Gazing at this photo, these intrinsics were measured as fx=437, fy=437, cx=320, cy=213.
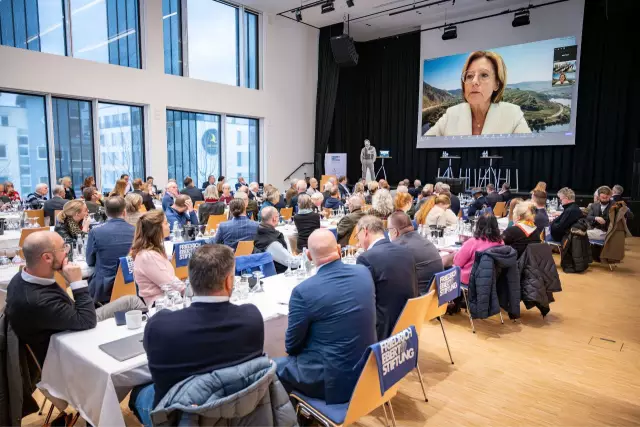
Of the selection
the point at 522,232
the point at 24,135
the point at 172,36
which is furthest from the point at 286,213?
the point at 172,36

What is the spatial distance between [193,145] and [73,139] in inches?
131

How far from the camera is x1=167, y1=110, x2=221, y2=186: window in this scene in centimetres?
1248

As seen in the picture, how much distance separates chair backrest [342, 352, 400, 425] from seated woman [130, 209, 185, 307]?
1.60 metres

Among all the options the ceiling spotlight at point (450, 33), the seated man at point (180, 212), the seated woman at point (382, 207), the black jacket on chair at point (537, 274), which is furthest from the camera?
the ceiling spotlight at point (450, 33)

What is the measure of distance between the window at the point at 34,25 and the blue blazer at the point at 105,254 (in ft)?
26.5

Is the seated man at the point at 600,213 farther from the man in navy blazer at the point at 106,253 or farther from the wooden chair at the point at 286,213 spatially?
the man in navy blazer at the point at 106,253

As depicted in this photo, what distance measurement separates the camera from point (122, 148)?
11469 millimetres

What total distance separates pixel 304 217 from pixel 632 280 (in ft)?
17.2

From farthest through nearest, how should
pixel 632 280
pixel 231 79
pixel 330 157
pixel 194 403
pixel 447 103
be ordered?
pixel 330 157 < pixel 447 103 < pixel 231 79 < pixel 632 280 < pixel 194 403

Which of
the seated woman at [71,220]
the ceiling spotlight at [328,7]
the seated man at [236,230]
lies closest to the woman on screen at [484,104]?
the ceiling spotlight at [328,7]

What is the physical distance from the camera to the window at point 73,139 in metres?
10.3

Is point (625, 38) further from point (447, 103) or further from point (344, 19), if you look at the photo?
point (344, 19)

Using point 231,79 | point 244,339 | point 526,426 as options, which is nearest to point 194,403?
point 244,339

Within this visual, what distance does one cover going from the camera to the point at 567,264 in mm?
7156
